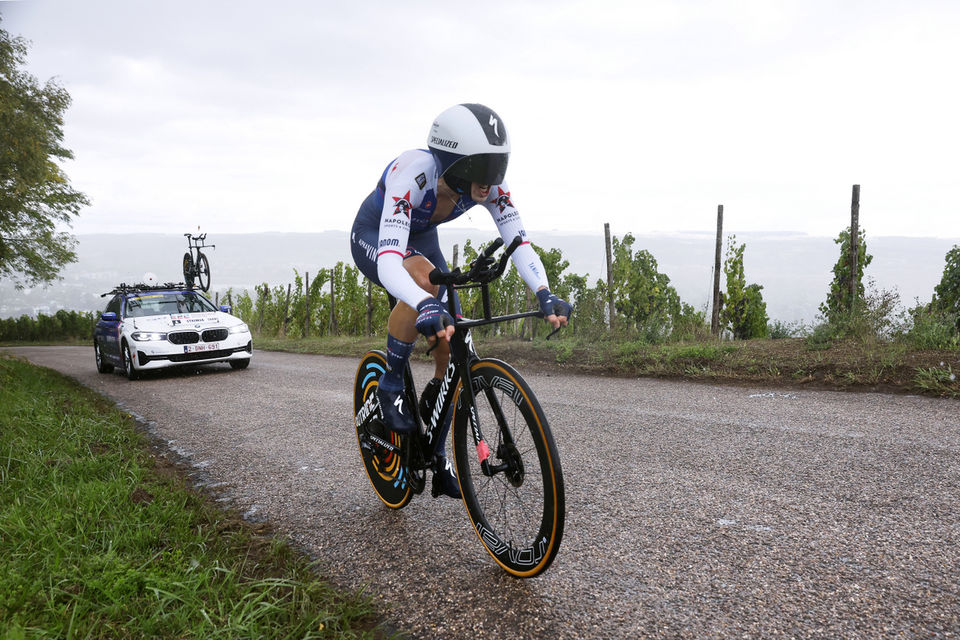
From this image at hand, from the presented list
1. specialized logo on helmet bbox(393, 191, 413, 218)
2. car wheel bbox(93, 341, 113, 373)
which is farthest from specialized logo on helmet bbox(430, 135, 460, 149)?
car wheel bbox(93, 341, 113, 373)

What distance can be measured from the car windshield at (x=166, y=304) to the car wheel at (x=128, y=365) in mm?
865

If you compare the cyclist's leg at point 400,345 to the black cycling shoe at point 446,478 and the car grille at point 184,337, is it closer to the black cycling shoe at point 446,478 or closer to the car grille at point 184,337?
the black cycling shoe at point 446,478

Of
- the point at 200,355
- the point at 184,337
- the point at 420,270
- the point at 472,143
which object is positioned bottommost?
the point at 200,355

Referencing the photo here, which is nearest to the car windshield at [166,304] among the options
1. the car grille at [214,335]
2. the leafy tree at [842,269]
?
the car grille at [214,335]

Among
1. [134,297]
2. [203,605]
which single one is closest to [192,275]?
[134,297]

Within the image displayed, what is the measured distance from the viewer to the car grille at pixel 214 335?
1044 cm

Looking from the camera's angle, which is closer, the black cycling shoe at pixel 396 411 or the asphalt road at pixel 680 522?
the asphalt road at pixel 680 522

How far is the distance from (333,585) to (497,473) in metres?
0.83

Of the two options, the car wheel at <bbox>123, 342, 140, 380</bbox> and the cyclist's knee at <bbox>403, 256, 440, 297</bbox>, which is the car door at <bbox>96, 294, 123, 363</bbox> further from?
the cyclist's knee at <bbox>403, 256, 440, 297</bbox>

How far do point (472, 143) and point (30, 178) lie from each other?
16476 mm

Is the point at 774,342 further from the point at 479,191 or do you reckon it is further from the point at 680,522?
the point at 479,191

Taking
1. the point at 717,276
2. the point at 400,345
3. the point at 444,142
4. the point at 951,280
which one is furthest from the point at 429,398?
the point at 951,280

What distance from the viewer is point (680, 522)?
306cm

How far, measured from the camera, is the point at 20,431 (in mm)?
4867
